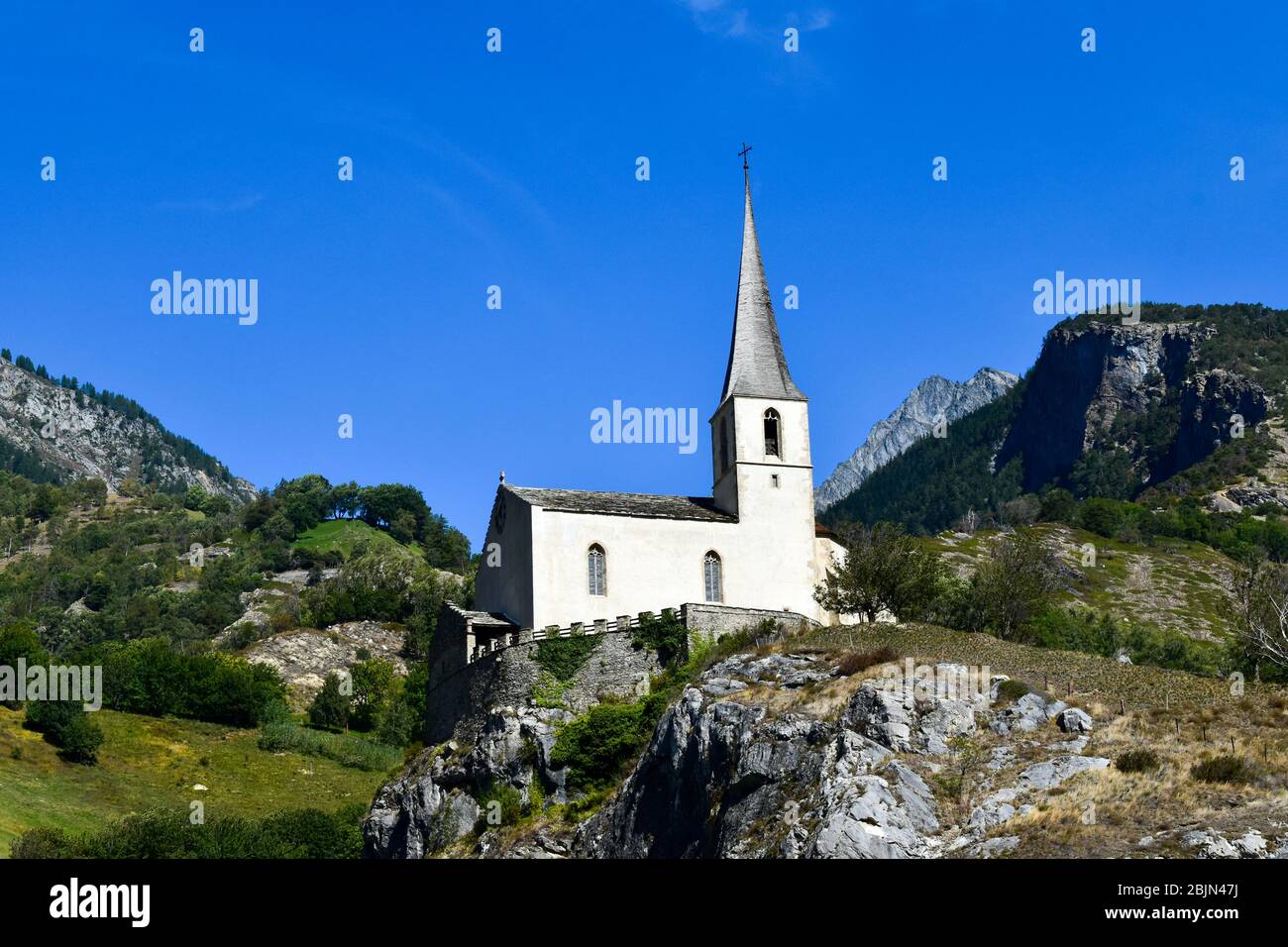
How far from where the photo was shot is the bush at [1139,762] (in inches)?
1576

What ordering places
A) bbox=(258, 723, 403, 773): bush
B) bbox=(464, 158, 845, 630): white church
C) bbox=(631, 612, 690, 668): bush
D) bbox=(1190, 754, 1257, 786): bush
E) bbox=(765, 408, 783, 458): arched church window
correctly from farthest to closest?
1. bbox=(258, 723, 403, 773): bush
2. bbox=(765, 408, 783, 458): arched church window
3. bbox=(464, 158, 845, 630): white church
4. bbox=(631, 612, 690, 668): bush
5. bbox=(1190, 754, 1257, 786): bush

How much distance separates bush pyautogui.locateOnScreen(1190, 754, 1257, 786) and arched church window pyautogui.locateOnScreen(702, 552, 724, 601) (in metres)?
26.7

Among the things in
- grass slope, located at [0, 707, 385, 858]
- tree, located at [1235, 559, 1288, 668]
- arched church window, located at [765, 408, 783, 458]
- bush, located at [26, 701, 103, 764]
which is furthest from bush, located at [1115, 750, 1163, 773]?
bush, located at [26, 701, 103, 764]

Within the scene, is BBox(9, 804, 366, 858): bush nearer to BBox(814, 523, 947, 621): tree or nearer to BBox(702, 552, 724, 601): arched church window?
BBox(702, 552, 724, 601): arched church window

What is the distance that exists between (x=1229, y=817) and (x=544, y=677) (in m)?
29.6

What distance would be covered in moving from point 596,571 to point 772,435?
35.9 ft

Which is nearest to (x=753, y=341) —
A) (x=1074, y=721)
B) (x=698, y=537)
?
(x=698, y=537)

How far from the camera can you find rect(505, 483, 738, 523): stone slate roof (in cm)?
6241

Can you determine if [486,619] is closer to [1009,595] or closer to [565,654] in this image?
[565,654]

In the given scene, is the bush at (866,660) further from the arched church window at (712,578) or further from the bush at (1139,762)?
the bush at (1139,762)

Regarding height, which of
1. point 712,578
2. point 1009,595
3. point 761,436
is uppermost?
point 761,436

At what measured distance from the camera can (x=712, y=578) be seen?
209ft
